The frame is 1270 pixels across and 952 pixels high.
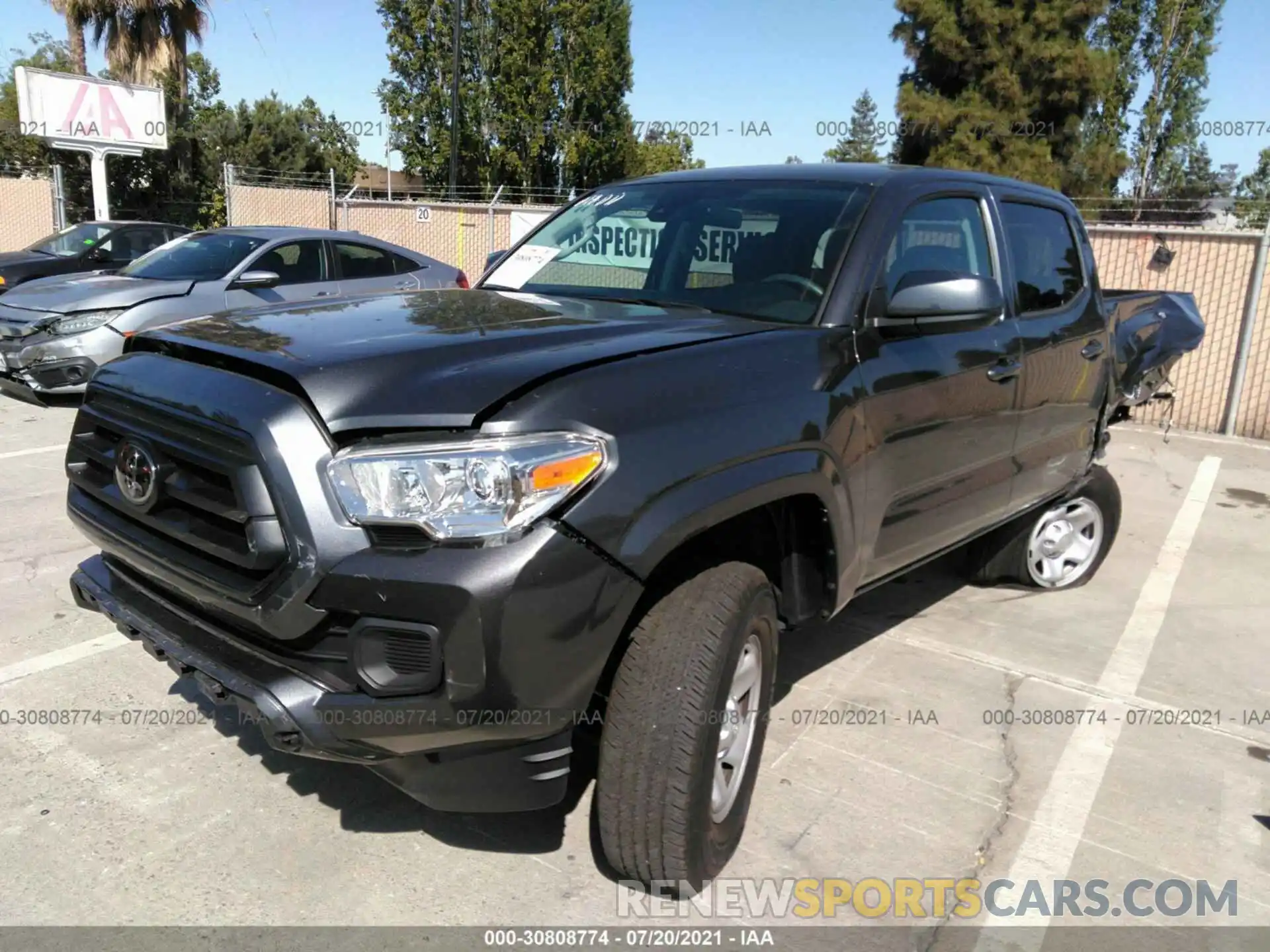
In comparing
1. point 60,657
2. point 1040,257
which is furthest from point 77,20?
point 1040,257

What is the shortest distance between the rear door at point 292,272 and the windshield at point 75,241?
5098 millimetres

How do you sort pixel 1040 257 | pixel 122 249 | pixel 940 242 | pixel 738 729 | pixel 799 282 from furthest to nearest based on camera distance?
pixel 122 249 → pixel 1040 257 → pixel 940 242 → pixel 799 282 → pixel 738 729

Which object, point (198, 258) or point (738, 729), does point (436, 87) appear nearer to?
point (198, 258)

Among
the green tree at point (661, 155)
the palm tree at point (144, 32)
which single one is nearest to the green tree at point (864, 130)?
the green tree at point (661, 155)

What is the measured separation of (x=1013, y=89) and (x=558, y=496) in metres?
33.9

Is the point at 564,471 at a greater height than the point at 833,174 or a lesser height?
lesser

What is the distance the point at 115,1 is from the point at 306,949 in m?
26.0

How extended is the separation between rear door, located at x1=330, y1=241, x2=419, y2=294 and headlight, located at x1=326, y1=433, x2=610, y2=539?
7265 millimetres

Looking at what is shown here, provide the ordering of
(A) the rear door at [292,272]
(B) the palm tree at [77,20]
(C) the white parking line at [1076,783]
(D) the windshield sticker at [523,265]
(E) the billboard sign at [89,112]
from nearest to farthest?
(C) the white parking line at [1076,783], (D) the windshield sticker at [523,265], (A) the rear door at [292,272], (E) the billboard sign at [89,112], (B) the palm tree at [77,20]

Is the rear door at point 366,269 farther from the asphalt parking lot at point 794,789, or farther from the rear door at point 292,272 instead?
the asphalt parking lot at point 794,789

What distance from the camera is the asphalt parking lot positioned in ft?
8.49

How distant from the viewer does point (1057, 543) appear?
522cm

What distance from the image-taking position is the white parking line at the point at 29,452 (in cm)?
673

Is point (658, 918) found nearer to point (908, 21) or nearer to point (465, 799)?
point (465, 799)
